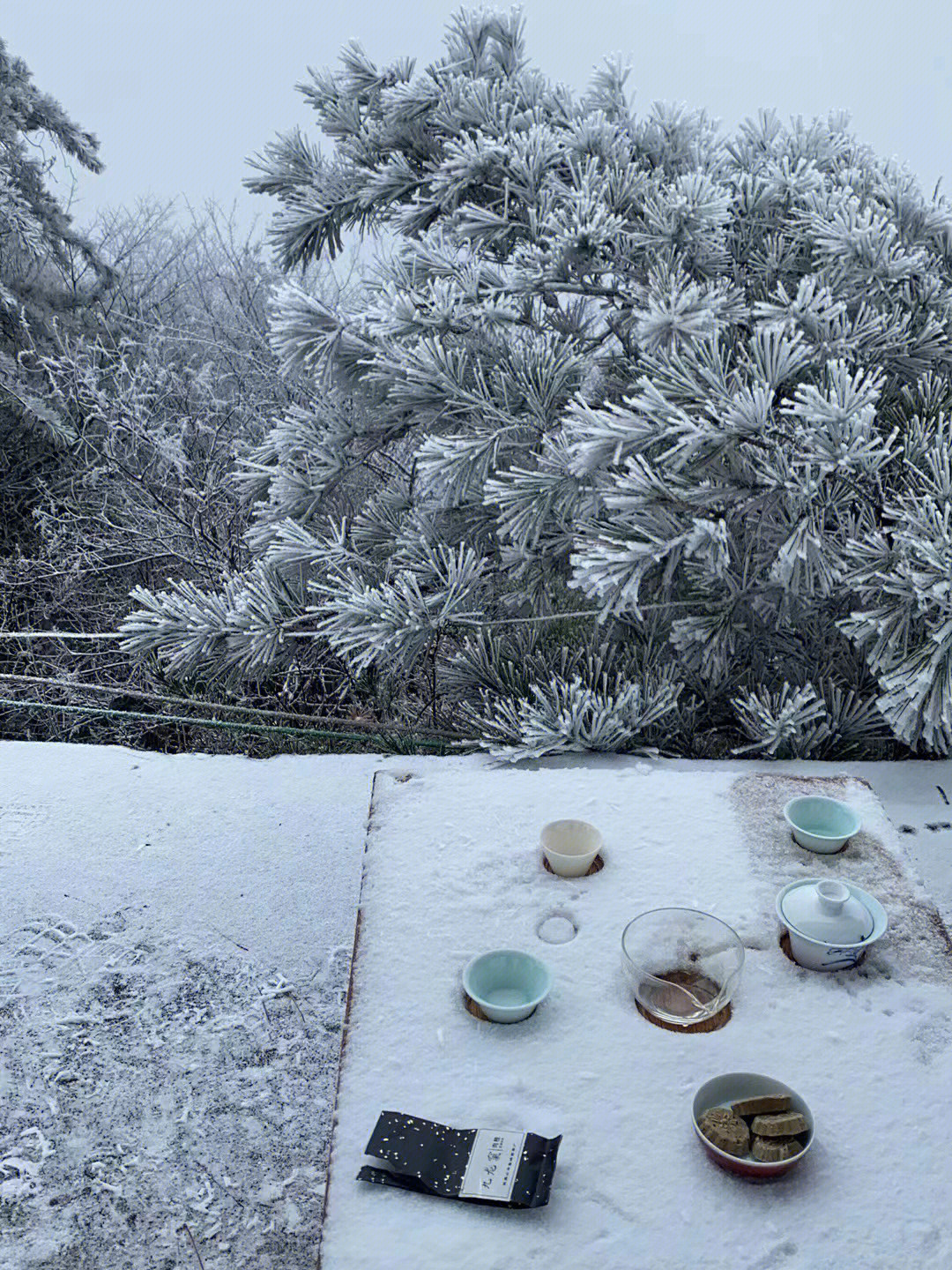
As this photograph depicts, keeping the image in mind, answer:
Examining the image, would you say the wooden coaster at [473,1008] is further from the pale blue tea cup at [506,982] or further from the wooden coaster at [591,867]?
the wooden coaster at [591,867]

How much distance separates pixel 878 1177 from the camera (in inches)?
34.9

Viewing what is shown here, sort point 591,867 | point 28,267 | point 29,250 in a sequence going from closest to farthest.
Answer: point 591,867, point 29,250, point 28,267

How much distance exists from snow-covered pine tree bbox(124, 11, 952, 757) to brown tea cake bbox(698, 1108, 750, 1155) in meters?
0.69

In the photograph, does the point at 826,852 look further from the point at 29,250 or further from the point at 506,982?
the point at 29,250

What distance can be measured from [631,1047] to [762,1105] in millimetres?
145

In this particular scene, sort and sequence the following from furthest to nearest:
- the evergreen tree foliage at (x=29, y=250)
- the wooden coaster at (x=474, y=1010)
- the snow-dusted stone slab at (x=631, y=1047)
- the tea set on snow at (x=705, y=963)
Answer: the evergreen tree foliage at (x=29, y=250) < the wooden coaster at (x=474, y=1010) < the tea set on snow at (x=705, y=963) < the snow-dusted stone slab at (x=631, y=1047)

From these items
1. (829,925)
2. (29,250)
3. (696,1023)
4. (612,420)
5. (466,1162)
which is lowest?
(466,1162)

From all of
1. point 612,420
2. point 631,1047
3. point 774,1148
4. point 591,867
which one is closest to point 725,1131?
point 774,1148

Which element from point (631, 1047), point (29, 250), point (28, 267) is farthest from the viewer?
Answer: point (28, 267)

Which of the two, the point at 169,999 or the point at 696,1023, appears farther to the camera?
the point at 169,999

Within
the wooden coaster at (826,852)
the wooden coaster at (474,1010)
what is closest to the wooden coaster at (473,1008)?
the wooden coaster at (474,1010)

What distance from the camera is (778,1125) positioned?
0.90m

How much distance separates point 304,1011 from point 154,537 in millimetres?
2161

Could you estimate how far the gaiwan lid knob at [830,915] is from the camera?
3.66ft
